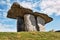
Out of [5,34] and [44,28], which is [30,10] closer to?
[44,28]

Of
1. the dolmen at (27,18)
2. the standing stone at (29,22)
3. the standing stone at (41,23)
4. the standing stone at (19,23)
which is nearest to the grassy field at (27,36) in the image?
the standing stone at (29,22)

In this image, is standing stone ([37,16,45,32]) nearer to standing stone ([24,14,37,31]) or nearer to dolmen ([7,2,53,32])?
dolmen ([7,2,53,32])

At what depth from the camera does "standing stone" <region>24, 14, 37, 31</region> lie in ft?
89.6

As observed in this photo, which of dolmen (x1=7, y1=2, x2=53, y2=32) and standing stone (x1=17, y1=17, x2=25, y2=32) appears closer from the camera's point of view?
dolmen (x1=7, y1=2, x2=53, y2=32)

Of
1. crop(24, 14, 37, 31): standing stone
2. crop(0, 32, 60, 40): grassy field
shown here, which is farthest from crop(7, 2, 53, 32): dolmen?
crop(0, 32, 60, 40): grassy field

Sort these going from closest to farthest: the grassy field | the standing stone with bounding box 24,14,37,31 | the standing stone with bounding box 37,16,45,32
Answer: the grassy field → the standing stone with bounding box 24,14,37,31 → the standing stone with bounding box 37,16,45,32

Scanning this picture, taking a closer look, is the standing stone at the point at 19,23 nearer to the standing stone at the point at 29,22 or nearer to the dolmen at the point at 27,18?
the dolmen at the point at 27,18

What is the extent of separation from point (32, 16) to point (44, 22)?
2604 mm

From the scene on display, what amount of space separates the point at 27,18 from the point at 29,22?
66 centimetres

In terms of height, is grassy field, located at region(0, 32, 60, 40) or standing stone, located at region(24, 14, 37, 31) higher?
standing stone, located at region(24, 14, 37, 31)

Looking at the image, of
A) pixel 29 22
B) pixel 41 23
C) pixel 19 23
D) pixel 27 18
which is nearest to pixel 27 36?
pixel 29 22

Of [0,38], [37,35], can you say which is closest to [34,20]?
[37,35]

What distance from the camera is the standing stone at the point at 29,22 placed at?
27.3 metres

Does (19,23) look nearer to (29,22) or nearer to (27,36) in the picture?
(29,22)
